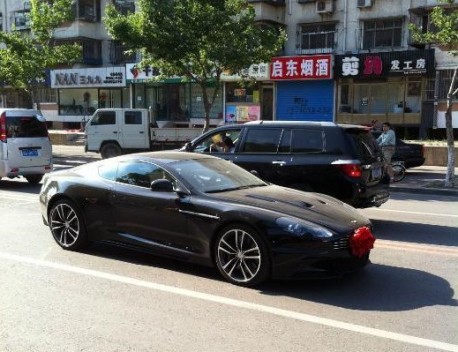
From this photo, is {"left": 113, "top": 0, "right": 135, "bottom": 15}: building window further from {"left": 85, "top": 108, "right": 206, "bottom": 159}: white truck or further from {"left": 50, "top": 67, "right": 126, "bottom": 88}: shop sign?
{"left": 85, "top": 108, "right": 206, "bottom": 159}: white truck

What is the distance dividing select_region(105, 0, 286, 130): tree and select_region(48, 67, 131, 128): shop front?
52.2 ft

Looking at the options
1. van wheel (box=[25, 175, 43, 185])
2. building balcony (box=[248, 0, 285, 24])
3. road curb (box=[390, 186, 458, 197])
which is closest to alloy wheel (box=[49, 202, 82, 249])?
van wheel (box=[25, 175, 43, 185])

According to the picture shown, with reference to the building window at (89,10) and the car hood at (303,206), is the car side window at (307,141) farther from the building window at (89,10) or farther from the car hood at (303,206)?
the building window at (89,10)

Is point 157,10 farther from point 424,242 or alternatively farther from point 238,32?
point 424,242

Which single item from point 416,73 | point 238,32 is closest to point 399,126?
point 416,73

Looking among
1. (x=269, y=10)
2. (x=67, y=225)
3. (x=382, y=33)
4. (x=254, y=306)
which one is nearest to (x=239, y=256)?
(x=254, y=306)

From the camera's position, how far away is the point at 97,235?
669 cm

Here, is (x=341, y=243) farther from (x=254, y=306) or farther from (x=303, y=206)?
(x=254, y=306)

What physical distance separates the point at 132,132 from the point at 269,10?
552 inches

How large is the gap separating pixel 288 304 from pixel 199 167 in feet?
7.01

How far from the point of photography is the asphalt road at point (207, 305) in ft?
13.7

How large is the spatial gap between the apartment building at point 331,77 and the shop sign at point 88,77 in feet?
0.21

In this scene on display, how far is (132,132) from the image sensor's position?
66.2 ft

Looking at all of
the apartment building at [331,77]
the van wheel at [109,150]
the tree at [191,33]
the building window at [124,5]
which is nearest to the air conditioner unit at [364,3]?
the apartment building at [331,77]
